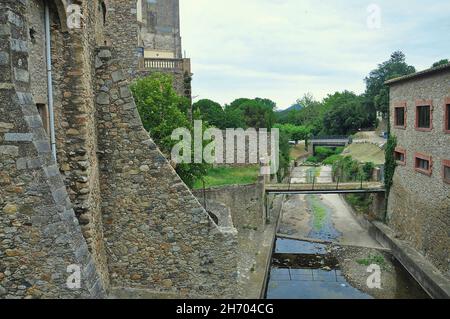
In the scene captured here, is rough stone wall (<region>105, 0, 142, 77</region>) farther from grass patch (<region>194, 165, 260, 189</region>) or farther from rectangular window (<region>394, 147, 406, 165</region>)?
rectangular window (<region>394, 147, 406, 165</region>)

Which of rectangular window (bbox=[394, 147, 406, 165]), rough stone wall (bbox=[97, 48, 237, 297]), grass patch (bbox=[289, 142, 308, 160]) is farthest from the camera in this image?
grass patch (bbox=[289, 142, 308, 160])

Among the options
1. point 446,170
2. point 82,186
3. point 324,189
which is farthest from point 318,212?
point 82,186

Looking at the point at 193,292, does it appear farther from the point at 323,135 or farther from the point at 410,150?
the point at 323,135

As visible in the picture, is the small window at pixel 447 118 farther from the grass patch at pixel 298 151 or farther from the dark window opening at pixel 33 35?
the grass patch at pixel 298 151

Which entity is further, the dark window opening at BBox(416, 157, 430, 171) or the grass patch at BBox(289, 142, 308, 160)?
the grass patch at BBox(289, 142, 308, 160)

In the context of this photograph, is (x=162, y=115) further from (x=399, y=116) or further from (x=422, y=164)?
(x=399, y=116)

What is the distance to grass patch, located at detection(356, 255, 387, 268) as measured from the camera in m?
19.1

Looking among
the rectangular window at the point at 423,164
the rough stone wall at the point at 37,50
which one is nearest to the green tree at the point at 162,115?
the rectangular window at the point at 423,164

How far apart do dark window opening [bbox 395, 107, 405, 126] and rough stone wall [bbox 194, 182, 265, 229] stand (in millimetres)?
7636

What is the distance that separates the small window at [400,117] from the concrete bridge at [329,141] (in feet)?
100

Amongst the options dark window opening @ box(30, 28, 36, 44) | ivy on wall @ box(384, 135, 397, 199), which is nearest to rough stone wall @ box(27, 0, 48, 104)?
dark window opening @ box(30, 28, 36, 44)

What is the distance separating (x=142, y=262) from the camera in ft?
27.0

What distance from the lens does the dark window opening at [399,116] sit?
21539mm

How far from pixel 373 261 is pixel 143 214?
14.2 m
